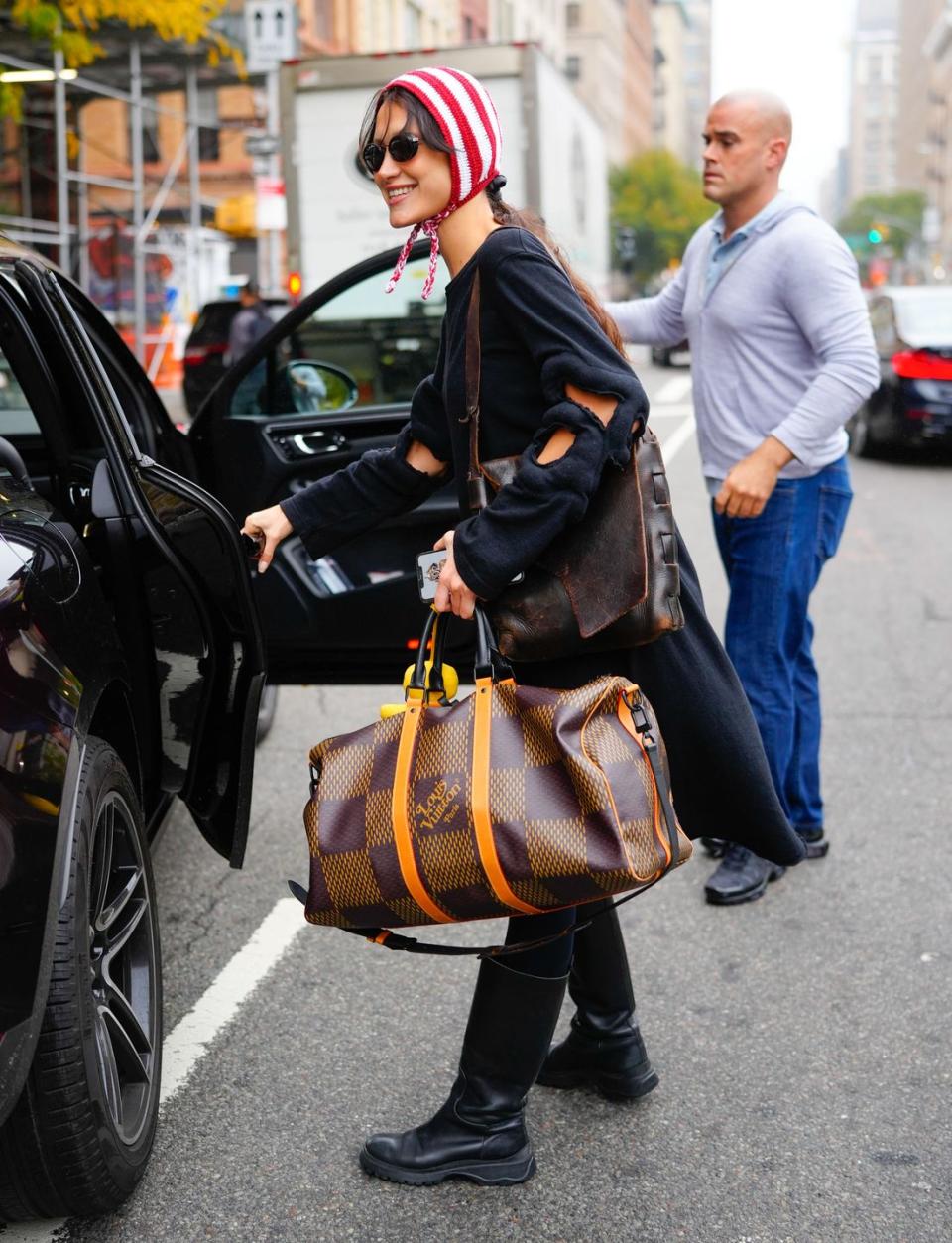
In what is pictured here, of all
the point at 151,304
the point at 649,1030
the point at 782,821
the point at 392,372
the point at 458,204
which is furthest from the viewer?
the point at 151,304

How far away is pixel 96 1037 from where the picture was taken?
2521mm

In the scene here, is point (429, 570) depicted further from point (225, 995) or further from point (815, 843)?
point (815, 843)

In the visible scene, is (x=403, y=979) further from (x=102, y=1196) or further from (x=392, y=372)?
(x=392, y=372)

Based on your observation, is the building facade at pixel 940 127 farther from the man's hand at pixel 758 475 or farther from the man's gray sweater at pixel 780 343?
the man's hand at pixel 758 475

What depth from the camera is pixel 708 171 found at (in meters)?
4.14

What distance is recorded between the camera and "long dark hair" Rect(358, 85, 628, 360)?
2.46 meters

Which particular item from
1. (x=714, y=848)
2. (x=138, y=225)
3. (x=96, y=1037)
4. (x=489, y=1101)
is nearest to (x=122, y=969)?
(x=96, y=1037)

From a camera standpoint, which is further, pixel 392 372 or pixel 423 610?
pixel 392 372

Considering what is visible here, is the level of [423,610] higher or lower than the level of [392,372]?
lower

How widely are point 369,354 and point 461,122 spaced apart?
4.47 m

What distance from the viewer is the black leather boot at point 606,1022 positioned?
309cm

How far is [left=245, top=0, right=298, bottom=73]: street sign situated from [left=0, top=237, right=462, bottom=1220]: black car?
45.5 ft

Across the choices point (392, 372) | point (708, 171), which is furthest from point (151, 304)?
point (708, 171)

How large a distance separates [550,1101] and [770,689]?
1.49m
